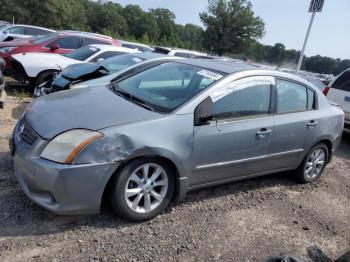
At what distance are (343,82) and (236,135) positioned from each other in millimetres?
5404

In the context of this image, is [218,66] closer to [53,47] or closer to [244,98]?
[244,98]

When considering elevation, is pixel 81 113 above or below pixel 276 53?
below

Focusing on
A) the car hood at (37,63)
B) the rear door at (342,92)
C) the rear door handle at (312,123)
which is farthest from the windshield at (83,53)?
the rear door handle at (312,123)

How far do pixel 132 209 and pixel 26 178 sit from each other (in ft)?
3.21

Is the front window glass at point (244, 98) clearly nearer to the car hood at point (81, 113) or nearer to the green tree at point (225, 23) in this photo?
the car hood at point (81, 113)

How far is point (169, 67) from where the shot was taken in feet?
14.7

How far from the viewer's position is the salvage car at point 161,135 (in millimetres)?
2980

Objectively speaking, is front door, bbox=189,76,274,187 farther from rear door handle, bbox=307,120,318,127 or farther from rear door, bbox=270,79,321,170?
rear door handle, bbox=307,120,318,127

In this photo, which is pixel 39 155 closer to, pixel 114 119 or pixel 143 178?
pixel 114 119

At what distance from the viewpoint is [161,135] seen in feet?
10.8

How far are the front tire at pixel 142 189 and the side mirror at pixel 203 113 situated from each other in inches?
21.4

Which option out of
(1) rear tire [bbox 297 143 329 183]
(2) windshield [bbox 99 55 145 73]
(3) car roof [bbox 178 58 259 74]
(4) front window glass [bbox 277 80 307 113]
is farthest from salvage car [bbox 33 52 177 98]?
(1) rear tire [bbox 297 143 329 183]

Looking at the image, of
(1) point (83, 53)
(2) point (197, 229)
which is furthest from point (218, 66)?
(1) point (83, 53)

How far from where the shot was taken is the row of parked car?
2984 millimetres
